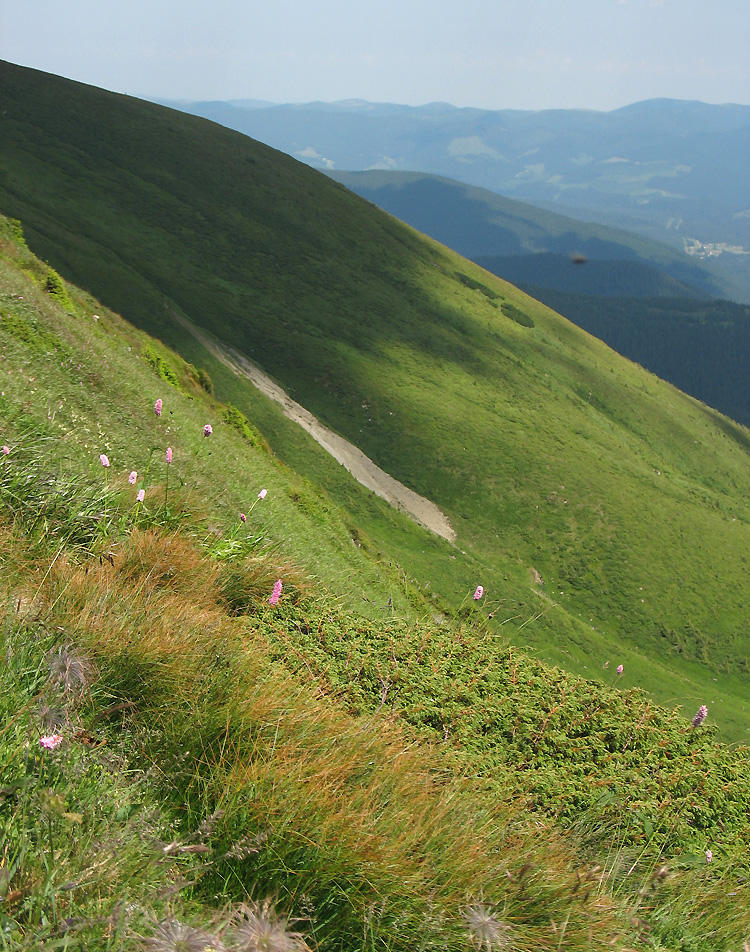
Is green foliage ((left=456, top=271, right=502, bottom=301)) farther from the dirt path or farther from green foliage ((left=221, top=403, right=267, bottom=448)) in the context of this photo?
green foliage ((left=221, top=403, right=267, bottom=448))

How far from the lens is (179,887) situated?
116 inches

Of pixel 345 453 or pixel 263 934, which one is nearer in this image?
pixel 263 934

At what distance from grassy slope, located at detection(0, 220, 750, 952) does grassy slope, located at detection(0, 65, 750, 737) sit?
2771cm

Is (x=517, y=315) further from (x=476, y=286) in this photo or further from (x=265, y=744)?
(x=265, y=744)

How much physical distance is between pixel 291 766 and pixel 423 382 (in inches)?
2390

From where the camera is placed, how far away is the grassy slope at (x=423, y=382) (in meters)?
46.1

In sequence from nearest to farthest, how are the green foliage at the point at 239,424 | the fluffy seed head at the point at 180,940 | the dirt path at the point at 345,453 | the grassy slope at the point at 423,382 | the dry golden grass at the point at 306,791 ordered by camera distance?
the fluffy seed head at the point at 180,940 < the dry golden grass at the point at 306,791 < the green foliage at the point at 239,424 < the grassy slope at the point at 423,382 < the dirt path at the point at 345,453

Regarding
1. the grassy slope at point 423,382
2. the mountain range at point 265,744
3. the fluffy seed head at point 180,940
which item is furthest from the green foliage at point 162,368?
the fluffy seed head at point 180,940

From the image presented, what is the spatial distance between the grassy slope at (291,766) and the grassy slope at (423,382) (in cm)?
2771

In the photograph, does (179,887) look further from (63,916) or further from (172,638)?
(172,638)

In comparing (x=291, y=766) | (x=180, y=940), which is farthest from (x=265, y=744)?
(x=180, y=940)

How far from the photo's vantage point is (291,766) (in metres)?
4.05

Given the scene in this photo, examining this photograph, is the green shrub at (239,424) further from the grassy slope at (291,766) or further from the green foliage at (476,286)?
the green foliage at (476,286)

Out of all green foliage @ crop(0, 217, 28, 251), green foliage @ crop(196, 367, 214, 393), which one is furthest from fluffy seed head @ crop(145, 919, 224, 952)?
green foliage @ crop(0, 217, 28, 251)
